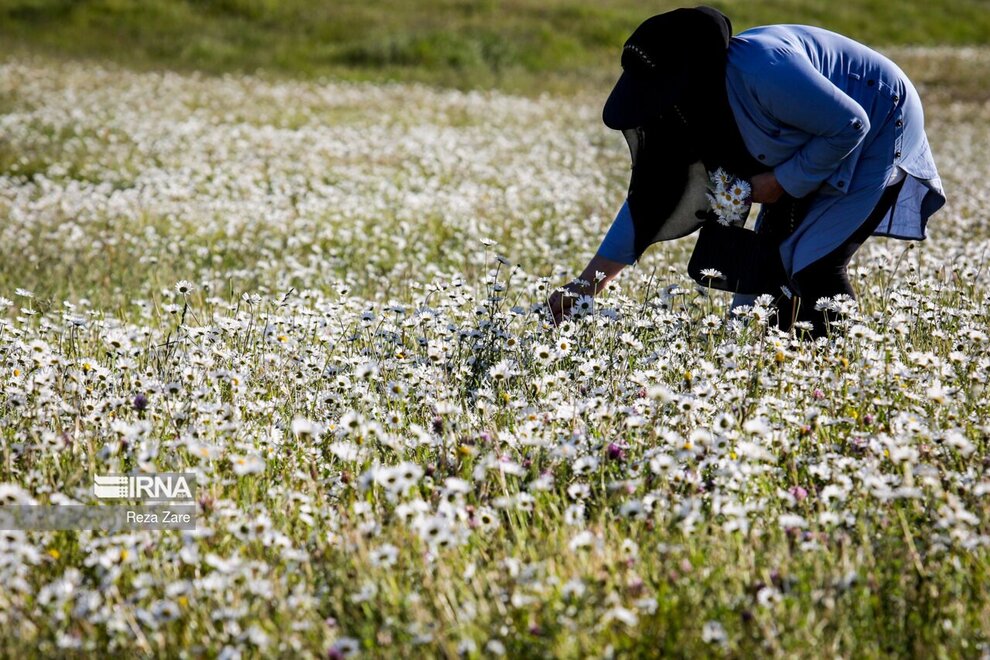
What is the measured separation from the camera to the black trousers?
4395 mm

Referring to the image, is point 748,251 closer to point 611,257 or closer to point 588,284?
point 611,257

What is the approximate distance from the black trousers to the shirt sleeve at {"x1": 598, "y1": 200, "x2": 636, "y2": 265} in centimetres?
78

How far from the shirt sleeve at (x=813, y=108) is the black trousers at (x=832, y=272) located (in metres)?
0.45

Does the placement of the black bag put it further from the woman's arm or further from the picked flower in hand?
the woman's arm

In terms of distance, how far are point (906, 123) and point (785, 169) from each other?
63 centimetres

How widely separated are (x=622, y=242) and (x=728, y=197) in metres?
0.54

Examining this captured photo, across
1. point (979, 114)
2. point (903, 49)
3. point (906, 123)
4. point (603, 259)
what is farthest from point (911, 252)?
point (903, 49)

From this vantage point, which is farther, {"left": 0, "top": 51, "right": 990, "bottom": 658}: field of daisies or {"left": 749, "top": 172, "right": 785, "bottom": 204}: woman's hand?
{"left": 749, "top": 172, "right": 785, "bottom": 204}: woman's hand

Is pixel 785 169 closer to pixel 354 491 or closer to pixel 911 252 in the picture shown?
pixel 354 491

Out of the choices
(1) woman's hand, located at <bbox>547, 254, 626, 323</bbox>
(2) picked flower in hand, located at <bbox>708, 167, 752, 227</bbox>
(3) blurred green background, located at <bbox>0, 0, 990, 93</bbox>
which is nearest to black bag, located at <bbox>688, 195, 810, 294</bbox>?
(2) picked flower in hand, located at <bbox>708, 167, 752, 227</bbox>

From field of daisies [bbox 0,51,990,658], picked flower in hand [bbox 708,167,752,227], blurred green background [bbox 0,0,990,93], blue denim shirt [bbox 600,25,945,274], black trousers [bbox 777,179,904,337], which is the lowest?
blurred green background [bbox 0,0,990,93]

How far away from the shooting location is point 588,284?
4531mm

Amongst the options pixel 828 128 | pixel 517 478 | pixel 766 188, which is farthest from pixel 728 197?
pixel 517 478

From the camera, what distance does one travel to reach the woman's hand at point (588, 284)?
14.6 ft
